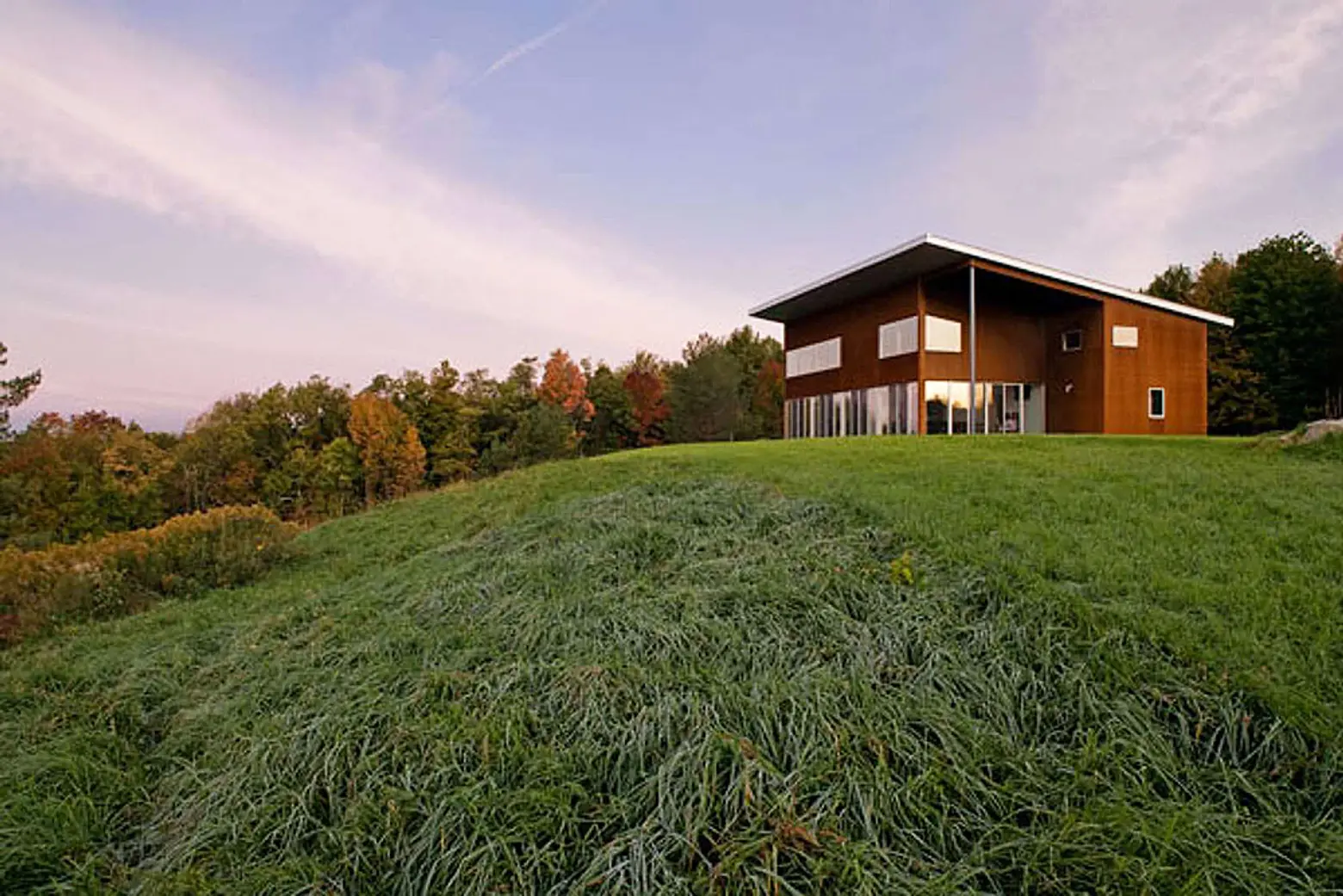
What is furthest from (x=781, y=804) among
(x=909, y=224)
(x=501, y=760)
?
(x=909, y=224)

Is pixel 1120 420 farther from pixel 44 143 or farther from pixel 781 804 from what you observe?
pixel 44 143

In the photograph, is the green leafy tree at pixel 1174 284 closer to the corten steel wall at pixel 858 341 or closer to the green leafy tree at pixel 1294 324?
the green leafy tree at pixel 1294 324

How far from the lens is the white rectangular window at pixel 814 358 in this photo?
2172cm

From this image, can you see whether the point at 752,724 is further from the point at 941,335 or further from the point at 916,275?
the point at 941,335

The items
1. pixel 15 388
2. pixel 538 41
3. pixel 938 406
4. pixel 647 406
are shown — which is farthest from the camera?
pixel 647 406

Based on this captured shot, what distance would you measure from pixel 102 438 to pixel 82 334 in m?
32.1

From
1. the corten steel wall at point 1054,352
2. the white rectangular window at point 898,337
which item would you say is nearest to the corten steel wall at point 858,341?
the corten steel wall at point 1054,352

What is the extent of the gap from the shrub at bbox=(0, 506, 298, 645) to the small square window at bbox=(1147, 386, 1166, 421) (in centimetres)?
2321

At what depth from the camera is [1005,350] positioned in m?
19.5

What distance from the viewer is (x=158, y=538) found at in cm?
754

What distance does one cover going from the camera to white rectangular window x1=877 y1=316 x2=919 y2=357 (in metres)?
18.1

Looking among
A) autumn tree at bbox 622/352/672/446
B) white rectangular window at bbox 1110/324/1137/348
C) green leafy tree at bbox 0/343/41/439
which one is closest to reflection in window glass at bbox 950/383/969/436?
white rectangular window at bbox 1110/324/1137/348

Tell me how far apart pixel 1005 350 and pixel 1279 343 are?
59.8 ft

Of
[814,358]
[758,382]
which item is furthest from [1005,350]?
[758,382]
